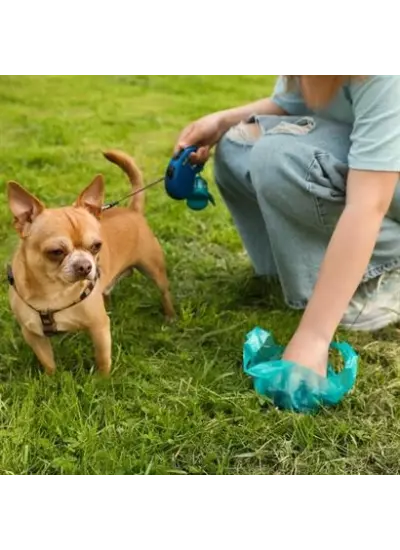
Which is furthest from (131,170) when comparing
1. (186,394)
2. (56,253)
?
(186,394)

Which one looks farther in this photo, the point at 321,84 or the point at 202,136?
the point at 202,136

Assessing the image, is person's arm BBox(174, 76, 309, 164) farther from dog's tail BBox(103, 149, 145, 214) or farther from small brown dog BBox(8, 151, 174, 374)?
small brown dog BBox(8, 151, 174, 374)

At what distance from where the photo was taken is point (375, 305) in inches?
82.6

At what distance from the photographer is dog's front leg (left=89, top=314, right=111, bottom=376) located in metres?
1.77

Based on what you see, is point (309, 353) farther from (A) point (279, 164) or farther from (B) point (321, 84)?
(B) point (321, 84)

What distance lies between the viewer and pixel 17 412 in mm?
1646

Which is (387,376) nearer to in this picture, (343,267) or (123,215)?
(343,267)

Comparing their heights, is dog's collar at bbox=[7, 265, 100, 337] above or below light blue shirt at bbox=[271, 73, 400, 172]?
below

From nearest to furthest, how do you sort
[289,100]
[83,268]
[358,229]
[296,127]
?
[83,268] → [358,229] → [296,127] → [289,100]

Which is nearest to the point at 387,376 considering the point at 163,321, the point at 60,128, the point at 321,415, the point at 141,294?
the point at 321,415

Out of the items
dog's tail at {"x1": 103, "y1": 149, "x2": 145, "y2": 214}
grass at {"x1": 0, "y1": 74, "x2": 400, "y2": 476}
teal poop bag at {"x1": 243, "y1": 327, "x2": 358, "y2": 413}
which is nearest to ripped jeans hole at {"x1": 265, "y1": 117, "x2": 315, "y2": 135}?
dog's tail at {"x1": 103, "y1": 149, "x2": 145, "y2": 214}

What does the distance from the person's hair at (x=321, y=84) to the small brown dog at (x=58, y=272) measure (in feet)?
1.93

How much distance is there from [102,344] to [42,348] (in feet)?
0.50

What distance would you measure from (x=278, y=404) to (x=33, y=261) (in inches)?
25.2
